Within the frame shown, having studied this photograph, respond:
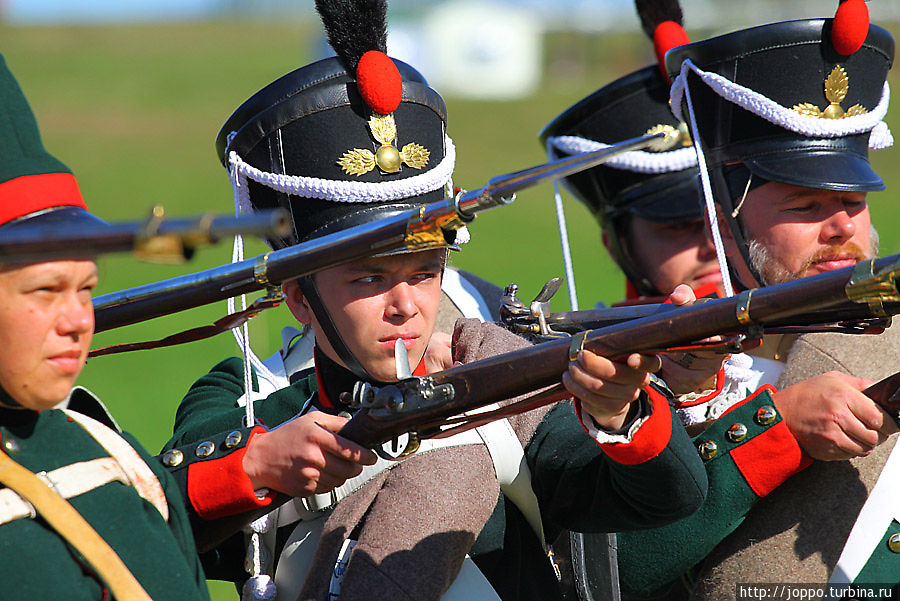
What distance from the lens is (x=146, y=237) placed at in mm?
1558

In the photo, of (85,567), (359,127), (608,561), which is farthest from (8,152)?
(608,561)

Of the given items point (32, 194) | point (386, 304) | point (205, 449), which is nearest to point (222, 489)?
point (205, 449)

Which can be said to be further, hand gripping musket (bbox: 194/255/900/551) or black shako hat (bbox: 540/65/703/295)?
black shako hat (bbox: 540/65/703/295)

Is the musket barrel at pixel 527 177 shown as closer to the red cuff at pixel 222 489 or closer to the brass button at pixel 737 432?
the red cuff at pixel 222 489

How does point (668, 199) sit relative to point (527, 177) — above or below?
below

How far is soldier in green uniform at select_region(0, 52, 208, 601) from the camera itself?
1890 millimetres

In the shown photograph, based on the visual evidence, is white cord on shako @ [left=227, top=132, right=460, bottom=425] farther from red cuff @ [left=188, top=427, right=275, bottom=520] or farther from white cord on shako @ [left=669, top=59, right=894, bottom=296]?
white cord on shako @ [left=669, top=59, right=894, bottom=296]

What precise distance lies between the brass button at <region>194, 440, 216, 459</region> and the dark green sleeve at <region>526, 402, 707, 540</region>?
0.70 metres

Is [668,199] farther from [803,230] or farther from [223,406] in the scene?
[223,406]

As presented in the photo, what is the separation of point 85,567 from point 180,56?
39.4 metres

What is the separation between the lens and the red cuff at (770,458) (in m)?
2.82

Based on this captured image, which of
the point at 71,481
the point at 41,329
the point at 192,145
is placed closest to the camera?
the point at 41,329

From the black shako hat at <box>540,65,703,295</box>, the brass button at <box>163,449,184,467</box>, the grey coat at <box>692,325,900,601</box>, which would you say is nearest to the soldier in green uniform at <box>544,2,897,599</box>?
the grey coat at <box>692,325,900,601</box>

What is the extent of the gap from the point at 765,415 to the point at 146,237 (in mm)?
1754
